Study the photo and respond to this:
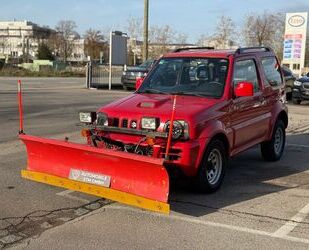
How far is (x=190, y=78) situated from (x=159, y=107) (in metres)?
1.15

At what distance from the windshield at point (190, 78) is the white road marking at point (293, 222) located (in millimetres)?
1960

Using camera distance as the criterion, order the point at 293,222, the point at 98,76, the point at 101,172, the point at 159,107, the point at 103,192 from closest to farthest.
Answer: the point at 293,222
the point at 103,192
the point at 101,172
the point at 159,107
the point at 98,76

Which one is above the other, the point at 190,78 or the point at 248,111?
the point at 190,78

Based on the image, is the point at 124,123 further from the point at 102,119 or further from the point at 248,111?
the point at 248,111

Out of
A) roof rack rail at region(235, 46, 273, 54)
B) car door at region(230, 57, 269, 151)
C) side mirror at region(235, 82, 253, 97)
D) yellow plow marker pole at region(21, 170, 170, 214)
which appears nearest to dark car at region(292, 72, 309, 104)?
roof rack rail at region(235, 46, 273, 54)

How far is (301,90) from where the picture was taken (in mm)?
22000

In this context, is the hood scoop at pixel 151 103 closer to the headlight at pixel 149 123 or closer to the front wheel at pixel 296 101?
the headlight at pixel 149 123

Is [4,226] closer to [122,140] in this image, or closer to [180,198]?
[122,140]

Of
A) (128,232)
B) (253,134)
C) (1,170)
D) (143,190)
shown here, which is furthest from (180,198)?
(1,170)

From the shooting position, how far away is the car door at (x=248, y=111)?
7629 mm

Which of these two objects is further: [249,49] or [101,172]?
[249,49]

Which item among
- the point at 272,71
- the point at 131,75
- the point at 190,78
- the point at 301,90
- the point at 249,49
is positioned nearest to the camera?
the point at 190,78

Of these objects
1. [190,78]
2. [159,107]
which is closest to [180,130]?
[159,107]

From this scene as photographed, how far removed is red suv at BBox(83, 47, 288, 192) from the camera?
21.0 feet
